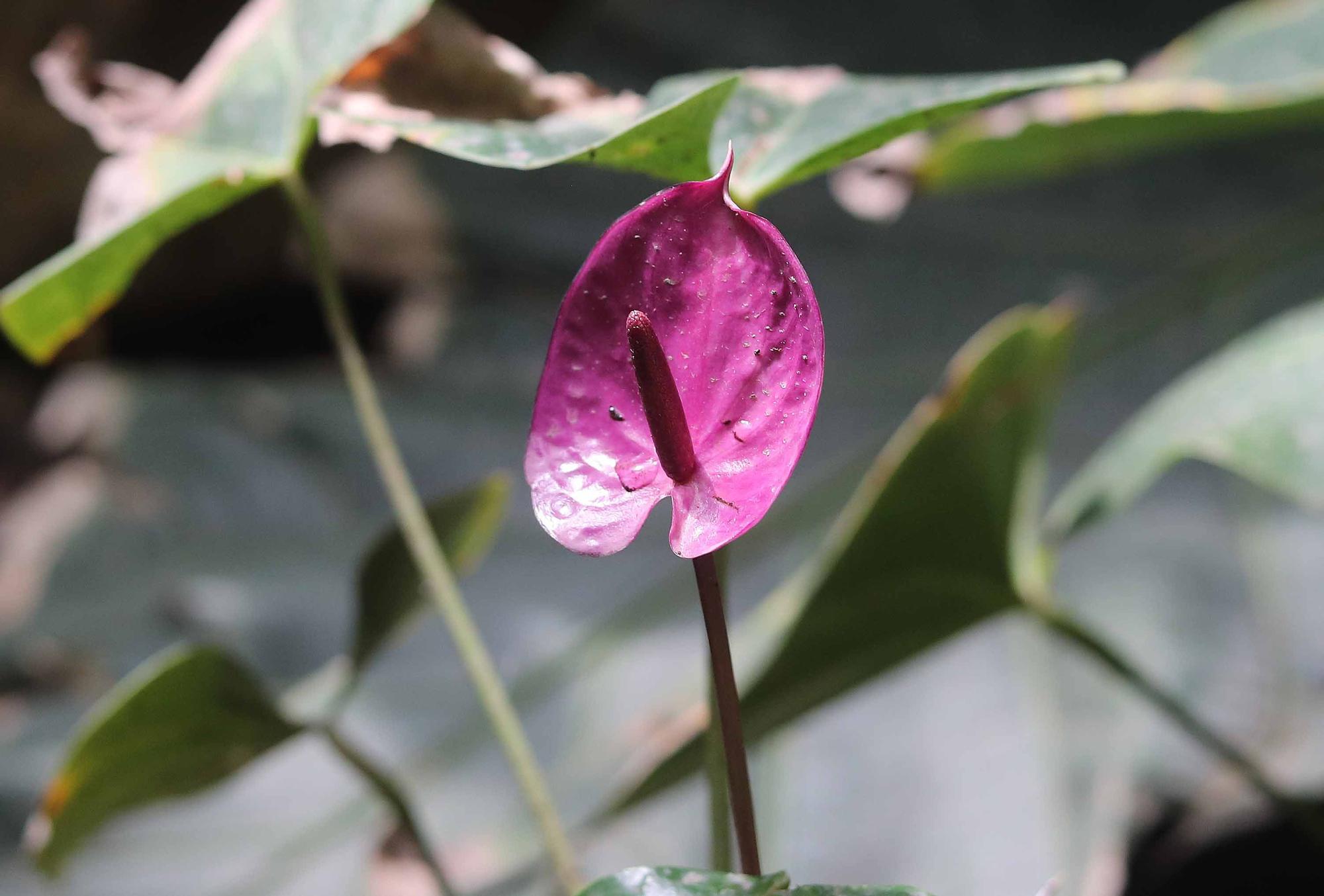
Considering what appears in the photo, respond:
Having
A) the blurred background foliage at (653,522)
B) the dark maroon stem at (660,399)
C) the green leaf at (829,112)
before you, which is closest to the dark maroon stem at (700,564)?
the dark maroon stem at (660,399)

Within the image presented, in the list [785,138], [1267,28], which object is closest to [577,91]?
[785,138]

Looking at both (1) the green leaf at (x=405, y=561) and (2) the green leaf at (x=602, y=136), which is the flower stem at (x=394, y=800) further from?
(2) the green leaf at (x=602, y=136)

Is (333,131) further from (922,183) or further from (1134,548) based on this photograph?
(1134,548)

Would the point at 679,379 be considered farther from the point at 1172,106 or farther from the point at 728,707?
the point at 1172,106

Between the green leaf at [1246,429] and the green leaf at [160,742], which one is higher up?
the green leaf at [160,742]

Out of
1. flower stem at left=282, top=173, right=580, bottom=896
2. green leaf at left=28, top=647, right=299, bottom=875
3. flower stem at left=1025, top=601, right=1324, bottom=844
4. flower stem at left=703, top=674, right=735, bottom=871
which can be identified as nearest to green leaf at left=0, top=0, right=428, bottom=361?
flower stem at left=282, top=173, right=580, bottom=896

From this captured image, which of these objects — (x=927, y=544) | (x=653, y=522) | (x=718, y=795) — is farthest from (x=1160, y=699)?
(x=653, y=522)

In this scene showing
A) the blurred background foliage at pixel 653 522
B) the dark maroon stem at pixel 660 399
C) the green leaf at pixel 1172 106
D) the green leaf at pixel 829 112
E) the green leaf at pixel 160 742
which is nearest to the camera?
the dark maroon stem at pixel 660 399
